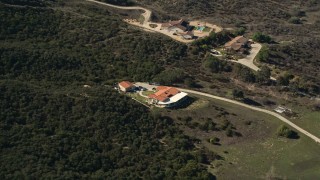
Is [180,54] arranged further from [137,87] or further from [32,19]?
[32,19]

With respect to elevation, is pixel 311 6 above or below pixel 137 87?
above

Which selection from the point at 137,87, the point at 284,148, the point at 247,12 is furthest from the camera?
the point at 247,12

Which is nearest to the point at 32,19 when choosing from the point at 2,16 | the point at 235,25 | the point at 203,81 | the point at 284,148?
the point at 2,16

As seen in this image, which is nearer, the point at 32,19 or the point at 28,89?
the point at 28,89

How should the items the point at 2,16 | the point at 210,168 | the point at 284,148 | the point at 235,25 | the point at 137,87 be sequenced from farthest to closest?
the point at 235,25
the point at 2,16
the point at 137,87
the point at 284,148
the point at 210,168

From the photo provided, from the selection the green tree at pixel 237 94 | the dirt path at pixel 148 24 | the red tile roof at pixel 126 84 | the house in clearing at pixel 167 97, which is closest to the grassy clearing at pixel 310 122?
the green tree at pixel 237 94

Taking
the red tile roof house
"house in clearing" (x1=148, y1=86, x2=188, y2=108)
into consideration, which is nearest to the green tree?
"house in clearing" (x1=148, y1=86, x2=188, y2=108)

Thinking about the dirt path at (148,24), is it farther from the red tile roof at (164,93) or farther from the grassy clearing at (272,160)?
the grassy clearing at (272,160)

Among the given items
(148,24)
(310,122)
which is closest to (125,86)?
(310,122)
